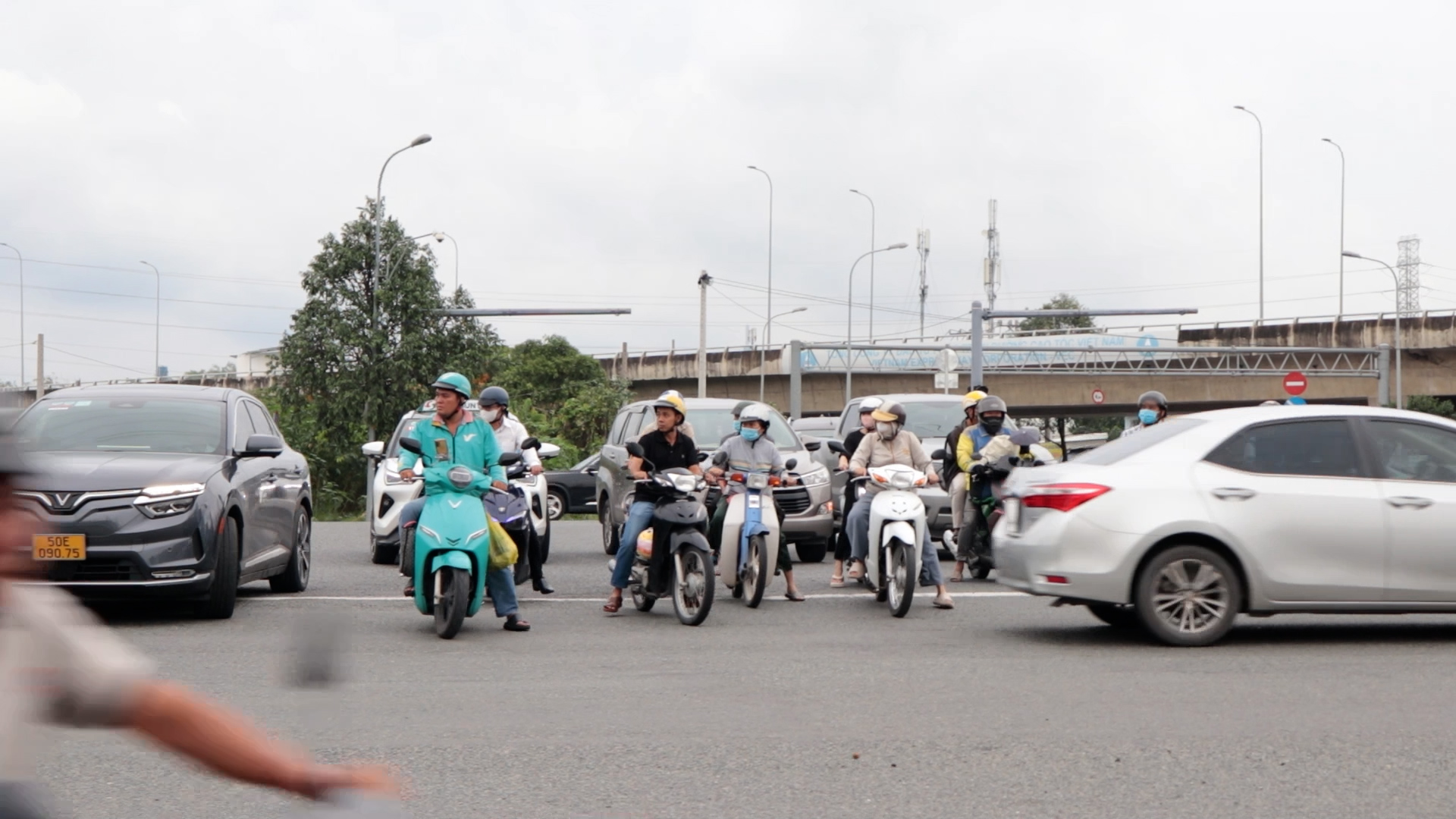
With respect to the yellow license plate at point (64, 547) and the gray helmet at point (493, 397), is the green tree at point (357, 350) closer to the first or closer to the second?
the gray helmet at point (493, 397)

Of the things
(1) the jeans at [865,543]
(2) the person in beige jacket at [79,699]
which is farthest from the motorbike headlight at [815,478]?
(2) the person in beige jacket at [79,699]

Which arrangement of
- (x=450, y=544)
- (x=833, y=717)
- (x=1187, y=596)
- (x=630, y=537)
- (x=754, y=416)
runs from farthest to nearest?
(x=754, y=416) → (x=630, y=537) → (x=450, y=544) → (x=1187, y=596) → (x=833, y=717)

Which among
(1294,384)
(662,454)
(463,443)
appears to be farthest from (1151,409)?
(463,443)

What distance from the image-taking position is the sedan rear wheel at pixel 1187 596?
34.5 feet

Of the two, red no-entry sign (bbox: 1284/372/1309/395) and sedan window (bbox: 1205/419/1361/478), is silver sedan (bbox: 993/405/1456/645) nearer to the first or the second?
sedan window (bbox: 1205/419/1361/478)

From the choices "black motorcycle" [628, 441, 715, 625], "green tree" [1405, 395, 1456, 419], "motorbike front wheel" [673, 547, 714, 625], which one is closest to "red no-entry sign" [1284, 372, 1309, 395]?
"black motorcycle" [628, 441, 715, 625]

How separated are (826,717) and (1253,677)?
271cm

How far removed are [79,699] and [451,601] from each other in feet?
28.8

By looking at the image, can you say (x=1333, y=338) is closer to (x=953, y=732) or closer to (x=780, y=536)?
(x=780, y=536)

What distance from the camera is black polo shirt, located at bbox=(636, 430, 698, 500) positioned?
12875 mm

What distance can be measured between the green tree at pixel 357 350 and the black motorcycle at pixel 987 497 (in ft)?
92.2

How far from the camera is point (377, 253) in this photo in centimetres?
4222

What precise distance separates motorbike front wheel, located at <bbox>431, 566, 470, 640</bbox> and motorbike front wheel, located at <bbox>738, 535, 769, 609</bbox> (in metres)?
2.64

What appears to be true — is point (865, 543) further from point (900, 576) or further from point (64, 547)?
point (64, 547)
